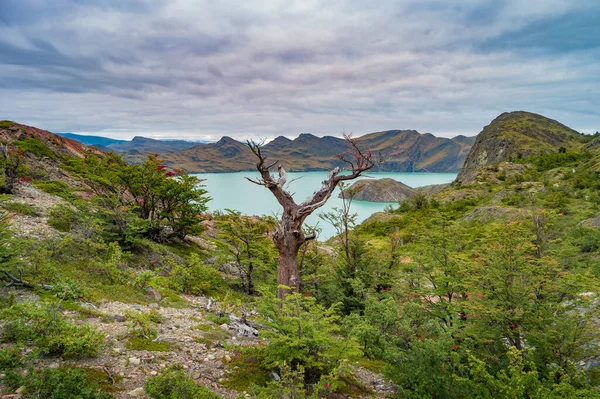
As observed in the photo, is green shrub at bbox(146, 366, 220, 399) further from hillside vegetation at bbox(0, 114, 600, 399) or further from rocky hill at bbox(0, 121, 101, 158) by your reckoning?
rocky hill at bbox(0, 121, 101, 158)

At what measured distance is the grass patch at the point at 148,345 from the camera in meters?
6.21

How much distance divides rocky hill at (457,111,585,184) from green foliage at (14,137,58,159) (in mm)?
76695

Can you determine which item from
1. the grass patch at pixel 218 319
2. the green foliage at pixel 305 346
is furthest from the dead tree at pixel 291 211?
the green foliage at pixel 305 346

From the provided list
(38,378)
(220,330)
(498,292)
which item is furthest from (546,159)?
(38,378)

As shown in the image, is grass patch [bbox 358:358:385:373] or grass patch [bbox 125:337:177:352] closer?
grass patch [bbox 125:337:177:352]

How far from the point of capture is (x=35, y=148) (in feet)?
83.8

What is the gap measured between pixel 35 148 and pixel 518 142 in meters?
101

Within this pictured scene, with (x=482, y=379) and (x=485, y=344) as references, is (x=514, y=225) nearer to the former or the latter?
(x=485, y=344)

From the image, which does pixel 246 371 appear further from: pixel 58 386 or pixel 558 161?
pixel 558 161

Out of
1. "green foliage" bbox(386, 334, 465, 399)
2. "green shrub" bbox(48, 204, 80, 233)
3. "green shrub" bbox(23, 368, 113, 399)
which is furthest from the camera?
"green shrub" bbox(48, 204, 80, 233)

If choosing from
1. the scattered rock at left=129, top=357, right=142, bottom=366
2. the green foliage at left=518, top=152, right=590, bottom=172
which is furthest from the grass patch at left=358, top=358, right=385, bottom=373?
the green foliage at left=518, top=152, right=590, bottom=172

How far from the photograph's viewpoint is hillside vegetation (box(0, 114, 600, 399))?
5.09 meters

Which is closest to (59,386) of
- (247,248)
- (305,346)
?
(305,346)

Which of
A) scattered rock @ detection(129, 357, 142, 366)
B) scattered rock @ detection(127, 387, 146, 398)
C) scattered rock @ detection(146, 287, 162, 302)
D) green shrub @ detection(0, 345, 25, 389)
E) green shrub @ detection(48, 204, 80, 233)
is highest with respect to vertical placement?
green shrub @ detection(48, 204, 80, 233)
